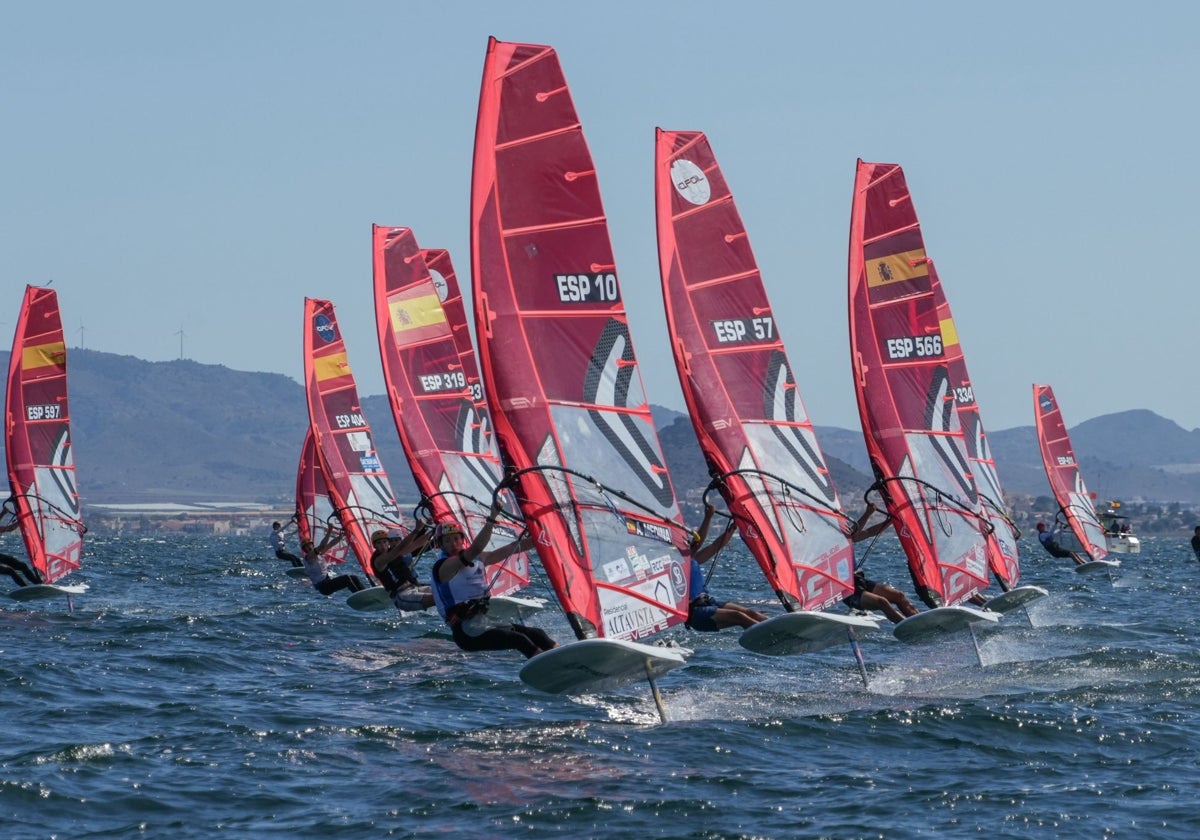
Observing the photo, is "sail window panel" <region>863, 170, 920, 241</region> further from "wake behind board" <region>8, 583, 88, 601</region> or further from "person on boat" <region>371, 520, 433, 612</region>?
"wake behind board" <region>8, 583, 88, 601</region>

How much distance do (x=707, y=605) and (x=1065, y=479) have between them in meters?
31.3

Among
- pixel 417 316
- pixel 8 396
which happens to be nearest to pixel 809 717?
pixel 417 316

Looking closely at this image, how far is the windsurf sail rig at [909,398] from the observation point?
21.4 metres

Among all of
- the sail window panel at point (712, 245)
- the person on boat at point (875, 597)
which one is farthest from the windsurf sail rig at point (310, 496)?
the person on boat at point (875, 597)

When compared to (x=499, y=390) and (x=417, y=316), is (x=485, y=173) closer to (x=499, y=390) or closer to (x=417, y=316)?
(x=499, y=390)

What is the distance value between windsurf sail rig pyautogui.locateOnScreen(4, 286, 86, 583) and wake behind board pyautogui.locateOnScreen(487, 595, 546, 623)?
8.05m

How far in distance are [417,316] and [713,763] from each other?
53.1 feet

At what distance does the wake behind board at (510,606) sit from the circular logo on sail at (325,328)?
1086cm

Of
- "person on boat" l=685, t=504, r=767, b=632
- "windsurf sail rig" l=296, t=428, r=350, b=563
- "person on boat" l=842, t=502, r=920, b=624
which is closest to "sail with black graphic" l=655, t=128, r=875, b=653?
"person on boat" l=842, t=502, r=920, b=624

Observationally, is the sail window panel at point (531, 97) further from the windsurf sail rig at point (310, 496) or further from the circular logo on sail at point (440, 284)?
the windsurf sail rig at point (310, 496)

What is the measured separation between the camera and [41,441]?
2905 centimetres

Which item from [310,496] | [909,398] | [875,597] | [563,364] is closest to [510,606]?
[909,398]

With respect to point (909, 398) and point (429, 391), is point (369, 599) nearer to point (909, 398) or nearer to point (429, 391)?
point (429, 391)

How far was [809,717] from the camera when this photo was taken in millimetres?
15477
